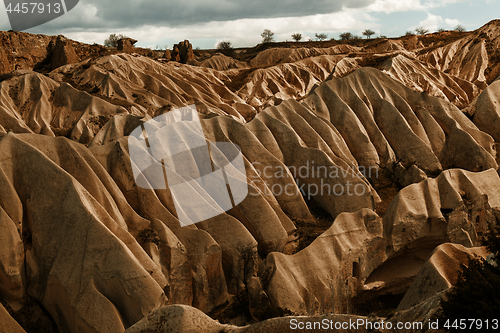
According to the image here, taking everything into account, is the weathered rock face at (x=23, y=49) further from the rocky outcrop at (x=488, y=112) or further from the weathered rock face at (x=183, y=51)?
the rocky outcrop at (x=488, y=112)

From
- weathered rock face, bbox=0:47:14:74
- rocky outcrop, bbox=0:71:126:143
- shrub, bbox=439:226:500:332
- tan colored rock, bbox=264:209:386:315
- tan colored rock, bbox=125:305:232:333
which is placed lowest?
tan colored rock, bbox=264:209:386:315

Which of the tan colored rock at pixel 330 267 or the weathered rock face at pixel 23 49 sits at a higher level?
the weathered rock face at pixel 23 49

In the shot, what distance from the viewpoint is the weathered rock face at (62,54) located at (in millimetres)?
53781

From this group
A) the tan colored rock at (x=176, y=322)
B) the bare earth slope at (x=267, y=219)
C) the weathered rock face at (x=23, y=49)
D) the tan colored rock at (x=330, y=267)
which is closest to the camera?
the tan colored rock at (x=176, y=322)

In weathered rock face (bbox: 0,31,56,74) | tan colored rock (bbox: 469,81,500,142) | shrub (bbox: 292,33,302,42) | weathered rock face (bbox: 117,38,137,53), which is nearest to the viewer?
tan colored rock (bbox: 469,81,500,142)

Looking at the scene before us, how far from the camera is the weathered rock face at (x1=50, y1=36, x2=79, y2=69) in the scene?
53.8 meters

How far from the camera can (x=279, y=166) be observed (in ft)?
95.5

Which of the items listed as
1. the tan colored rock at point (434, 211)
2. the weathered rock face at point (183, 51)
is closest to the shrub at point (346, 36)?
the weathered rock face at point (183, 51)

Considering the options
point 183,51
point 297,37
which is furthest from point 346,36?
point 183,51

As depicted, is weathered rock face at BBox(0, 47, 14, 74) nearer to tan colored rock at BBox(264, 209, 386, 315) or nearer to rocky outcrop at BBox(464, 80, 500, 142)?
tan colored rock at BBox(264, 209, 386, 315)

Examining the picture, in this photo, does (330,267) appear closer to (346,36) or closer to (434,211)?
(434,211)

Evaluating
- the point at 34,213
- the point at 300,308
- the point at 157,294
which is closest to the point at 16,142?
the point at 34,213

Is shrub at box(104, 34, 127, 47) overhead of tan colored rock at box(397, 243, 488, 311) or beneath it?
overhead

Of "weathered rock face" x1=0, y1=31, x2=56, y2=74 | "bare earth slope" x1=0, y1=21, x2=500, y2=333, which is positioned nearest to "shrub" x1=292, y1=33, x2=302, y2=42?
"weathered rock face" x1=0, y1=31, x2=56, y2=74
